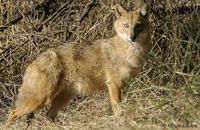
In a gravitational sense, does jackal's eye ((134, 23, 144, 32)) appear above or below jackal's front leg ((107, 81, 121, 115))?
above

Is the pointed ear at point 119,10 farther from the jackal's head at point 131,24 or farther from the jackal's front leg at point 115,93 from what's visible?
the jackal's front leg at point 115,93

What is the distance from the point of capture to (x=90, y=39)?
433 inches

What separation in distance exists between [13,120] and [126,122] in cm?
252

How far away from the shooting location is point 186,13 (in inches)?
438

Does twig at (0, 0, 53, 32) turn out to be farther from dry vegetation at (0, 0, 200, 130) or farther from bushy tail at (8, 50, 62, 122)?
bushy tail at (8, 50, 62, 122)

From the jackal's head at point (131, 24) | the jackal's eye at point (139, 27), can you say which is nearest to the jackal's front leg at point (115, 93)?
the jackal's head at point (131, 24)

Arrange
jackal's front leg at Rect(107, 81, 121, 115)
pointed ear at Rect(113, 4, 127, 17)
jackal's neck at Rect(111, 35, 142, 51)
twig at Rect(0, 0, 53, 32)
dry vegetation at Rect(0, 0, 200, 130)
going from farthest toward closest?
twig at Rect(0, 0, 53, 32) → pointed ear at Rect(113, 4, 127, 17) → jackal's neck at Rect(111, 35, 142, 51) → jackal's front leg at Rect(107, 81, 121, 115) → dry vegetation at Rect(0, 0, 200, 130)

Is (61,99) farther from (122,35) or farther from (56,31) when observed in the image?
(56,31)

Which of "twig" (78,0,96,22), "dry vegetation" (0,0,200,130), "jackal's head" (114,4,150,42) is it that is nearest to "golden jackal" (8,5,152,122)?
"jackal's head" (114,4,150,42)

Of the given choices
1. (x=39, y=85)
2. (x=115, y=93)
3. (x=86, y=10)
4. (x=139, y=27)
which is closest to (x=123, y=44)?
(x=139, y=27)

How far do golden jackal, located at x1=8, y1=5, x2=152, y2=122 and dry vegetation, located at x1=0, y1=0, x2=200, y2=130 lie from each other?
237mm

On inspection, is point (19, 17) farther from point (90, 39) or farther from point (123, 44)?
point (123, 44)

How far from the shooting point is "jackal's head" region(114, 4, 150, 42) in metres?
8.82

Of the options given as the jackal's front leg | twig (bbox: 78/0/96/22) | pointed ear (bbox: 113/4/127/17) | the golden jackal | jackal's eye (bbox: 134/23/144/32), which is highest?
pointed ear (bbox: 113/4/127/17)
